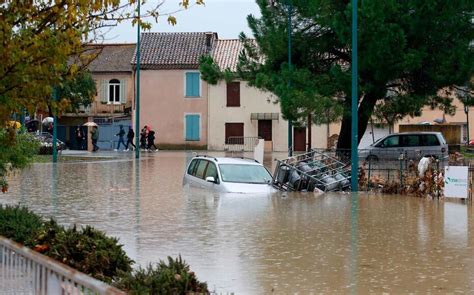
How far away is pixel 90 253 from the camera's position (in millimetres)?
8562

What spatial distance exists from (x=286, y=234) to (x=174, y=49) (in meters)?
53.9

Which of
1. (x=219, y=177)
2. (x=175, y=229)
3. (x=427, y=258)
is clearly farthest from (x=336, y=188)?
(x=427, y=258)

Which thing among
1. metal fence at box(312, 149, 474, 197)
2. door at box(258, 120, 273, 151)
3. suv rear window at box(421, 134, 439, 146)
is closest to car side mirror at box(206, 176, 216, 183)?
metal fence at box(312, 149, 474, 197)

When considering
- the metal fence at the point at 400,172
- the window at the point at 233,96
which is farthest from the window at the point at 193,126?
the metal fence at the point at 400,172

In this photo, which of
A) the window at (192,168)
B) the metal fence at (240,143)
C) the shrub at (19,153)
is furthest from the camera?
the metal fence at (240,143)

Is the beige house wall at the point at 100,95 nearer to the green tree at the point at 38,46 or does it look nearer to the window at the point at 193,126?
the window at the point at 193,126

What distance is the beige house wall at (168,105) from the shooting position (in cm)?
6588

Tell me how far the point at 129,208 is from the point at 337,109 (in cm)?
1178

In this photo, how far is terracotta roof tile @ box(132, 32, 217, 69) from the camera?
217ft

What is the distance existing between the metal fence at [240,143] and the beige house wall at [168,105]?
1.96 metres

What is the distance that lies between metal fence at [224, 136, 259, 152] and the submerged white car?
129 ft

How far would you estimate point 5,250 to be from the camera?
7.63 meters

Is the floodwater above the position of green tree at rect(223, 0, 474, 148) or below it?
below

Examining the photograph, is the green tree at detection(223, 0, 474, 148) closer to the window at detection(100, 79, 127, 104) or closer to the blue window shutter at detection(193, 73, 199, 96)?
the blue window shutter at detection(193, 73, 199, 96)
